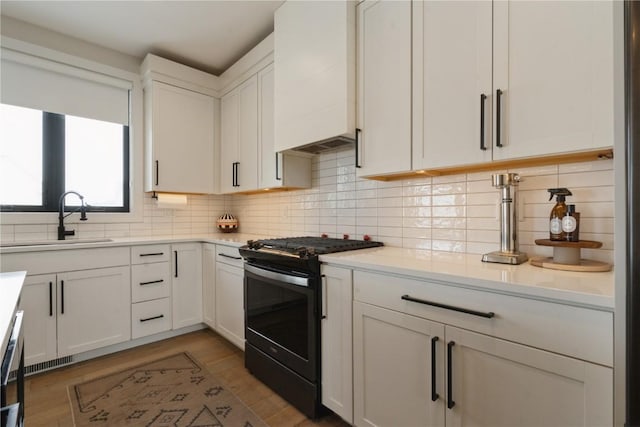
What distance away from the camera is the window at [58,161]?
244 centimetres

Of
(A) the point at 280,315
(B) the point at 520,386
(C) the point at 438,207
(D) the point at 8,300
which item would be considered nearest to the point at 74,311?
(D) the point at 8,300

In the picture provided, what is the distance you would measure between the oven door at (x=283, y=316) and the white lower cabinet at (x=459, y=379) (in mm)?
281

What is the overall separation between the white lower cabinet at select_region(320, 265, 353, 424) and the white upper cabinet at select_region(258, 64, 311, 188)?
1.06 m

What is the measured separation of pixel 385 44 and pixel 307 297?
1444mm

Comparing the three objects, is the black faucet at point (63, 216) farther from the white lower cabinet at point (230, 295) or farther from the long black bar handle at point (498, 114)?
the long black bar handle at point (498, 114)

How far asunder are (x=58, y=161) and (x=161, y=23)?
1.48 meters

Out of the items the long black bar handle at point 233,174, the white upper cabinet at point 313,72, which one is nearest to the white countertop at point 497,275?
the white upper cabinet at point 313,72

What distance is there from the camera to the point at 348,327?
1.50m

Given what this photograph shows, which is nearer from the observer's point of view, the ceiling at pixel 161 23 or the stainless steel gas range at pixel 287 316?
the stainless steel gas range at pixel 287 316

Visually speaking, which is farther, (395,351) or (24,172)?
(24,172)

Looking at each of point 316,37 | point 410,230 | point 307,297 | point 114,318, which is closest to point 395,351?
point 307,297

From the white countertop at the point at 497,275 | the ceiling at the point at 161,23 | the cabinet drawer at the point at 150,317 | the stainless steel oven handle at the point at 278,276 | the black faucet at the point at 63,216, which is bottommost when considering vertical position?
the cabinet drawer at the point at 150,317

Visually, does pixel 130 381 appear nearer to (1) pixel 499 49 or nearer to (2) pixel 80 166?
(2) pixel 80 166

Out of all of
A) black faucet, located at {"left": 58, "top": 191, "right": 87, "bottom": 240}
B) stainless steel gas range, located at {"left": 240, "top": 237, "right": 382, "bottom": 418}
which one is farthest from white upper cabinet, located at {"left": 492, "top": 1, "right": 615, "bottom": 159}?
black faucet, located at {"left": 58, "top": 191, "right": 87, "bottom": 240}
